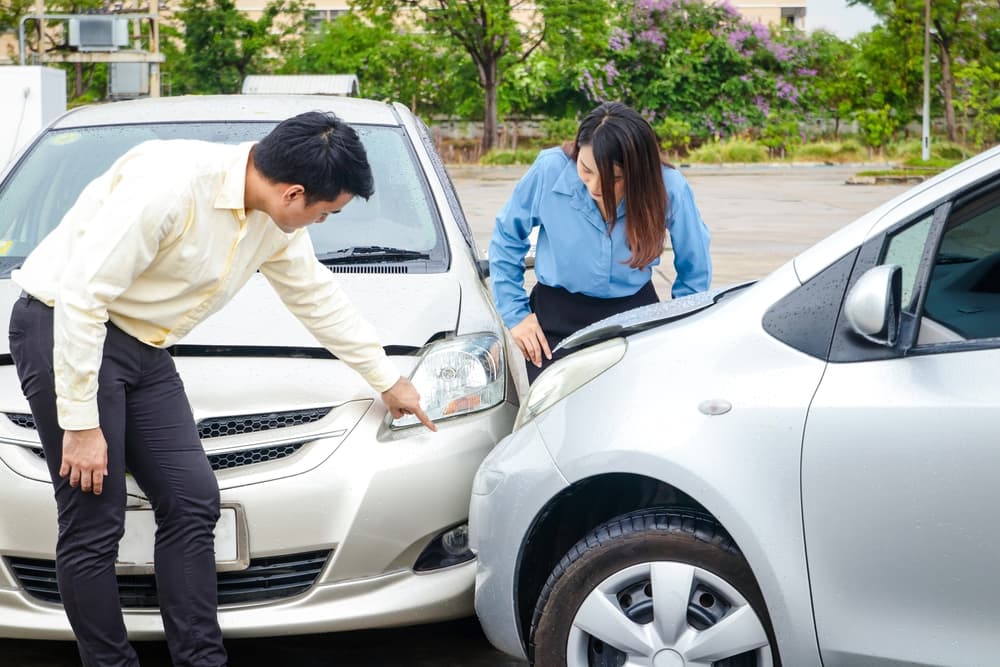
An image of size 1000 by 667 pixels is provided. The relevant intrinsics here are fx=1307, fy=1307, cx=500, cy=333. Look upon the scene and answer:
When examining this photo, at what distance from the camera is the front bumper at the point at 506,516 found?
293cm

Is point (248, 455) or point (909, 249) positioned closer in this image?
point (909, 249)

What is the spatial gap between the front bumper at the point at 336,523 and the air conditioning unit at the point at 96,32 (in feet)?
85.3

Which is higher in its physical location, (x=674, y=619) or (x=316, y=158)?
(x=316, y=158)

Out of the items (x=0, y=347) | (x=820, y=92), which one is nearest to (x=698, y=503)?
(x=0, y=347)

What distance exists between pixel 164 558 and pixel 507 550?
0.79 m

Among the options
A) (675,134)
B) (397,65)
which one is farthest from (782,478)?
(397,65)

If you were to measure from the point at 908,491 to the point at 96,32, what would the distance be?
27.3 metres

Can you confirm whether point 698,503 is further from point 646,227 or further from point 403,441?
point 646,227

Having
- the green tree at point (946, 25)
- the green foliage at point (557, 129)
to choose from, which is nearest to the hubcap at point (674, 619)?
the green tree at point (946, 25)

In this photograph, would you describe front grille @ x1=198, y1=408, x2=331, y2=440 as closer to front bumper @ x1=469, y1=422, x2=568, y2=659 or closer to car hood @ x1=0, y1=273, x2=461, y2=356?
car hood @ x1=0, y1=273, x2=461, y2=356

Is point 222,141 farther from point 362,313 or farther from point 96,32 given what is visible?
point 96,32

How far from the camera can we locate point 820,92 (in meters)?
39.2

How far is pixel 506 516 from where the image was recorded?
9.76 feet

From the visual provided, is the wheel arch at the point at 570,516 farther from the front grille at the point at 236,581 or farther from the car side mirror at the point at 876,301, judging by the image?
the car side mirror at the point at 876,301
